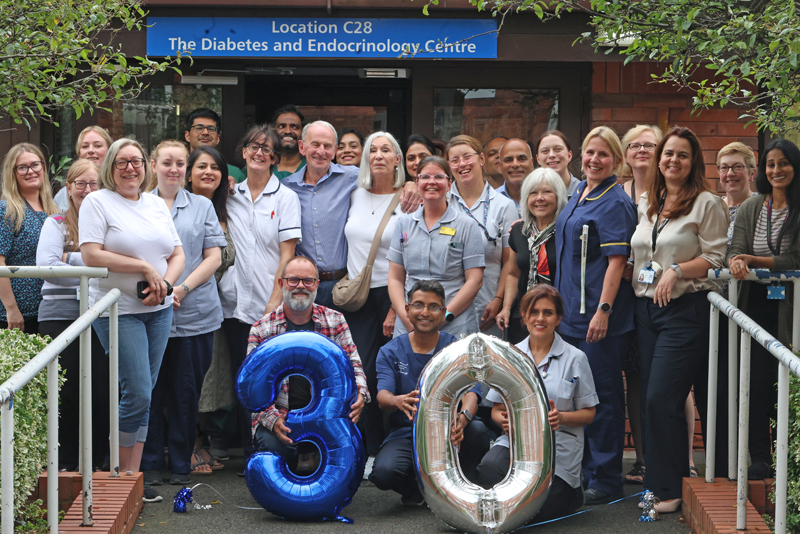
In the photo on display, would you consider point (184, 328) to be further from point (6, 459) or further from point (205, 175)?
point (6, 459)

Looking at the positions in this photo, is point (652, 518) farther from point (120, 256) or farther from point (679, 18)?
point (120, 256)

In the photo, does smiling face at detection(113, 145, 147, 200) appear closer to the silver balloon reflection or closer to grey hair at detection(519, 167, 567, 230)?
the silver balloon reflection

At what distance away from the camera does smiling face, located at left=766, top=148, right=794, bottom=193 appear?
182 inches

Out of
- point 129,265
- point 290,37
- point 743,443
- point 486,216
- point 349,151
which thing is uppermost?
point 290,37

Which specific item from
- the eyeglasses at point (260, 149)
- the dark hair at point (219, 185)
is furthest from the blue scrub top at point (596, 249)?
the dark hair at point (219, 185)

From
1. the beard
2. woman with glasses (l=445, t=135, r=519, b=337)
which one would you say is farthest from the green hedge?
woman with glasses (l=445, t=135, r=519, b=337)

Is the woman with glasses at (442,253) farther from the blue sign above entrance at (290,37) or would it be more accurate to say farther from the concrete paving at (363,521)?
the blue sign above entrance at (290,37)

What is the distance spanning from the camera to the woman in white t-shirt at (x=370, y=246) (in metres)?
5.62

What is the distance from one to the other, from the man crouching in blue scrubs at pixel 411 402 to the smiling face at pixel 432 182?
0.68m

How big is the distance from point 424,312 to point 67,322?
1.93 meters

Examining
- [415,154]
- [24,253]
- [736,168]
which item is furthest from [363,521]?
[736,168]

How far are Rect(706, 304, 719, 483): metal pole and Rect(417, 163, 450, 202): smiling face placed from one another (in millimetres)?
1767

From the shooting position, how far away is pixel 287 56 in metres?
6.91

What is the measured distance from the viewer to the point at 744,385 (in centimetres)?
373
